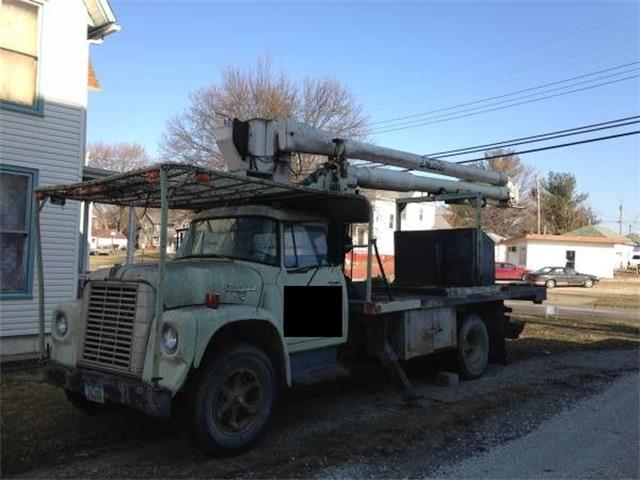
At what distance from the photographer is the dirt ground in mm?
5523

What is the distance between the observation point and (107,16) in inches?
479

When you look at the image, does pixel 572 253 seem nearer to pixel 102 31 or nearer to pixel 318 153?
pixel 102 31

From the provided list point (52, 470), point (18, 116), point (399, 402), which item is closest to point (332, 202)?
point (399, 402)

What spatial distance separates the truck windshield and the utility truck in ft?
0.05

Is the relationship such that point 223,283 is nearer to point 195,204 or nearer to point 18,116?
point 195,204

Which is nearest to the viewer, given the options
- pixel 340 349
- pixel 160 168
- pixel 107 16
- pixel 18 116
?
pixel 160 168

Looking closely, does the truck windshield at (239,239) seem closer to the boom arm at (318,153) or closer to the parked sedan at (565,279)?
the boom arm at (318,153)

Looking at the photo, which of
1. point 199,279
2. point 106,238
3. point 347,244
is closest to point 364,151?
point 347,244

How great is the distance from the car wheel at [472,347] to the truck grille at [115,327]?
550 cm

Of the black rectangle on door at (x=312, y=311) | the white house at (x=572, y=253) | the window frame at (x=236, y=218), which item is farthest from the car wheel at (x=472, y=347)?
the white house at (x=572, y=253)

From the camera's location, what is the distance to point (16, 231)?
1049 cm

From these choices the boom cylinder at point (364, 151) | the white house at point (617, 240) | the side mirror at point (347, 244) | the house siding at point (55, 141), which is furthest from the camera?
the white house at point (617, 240)

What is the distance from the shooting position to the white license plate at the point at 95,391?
18.8 feet

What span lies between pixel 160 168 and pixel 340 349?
3.37m
